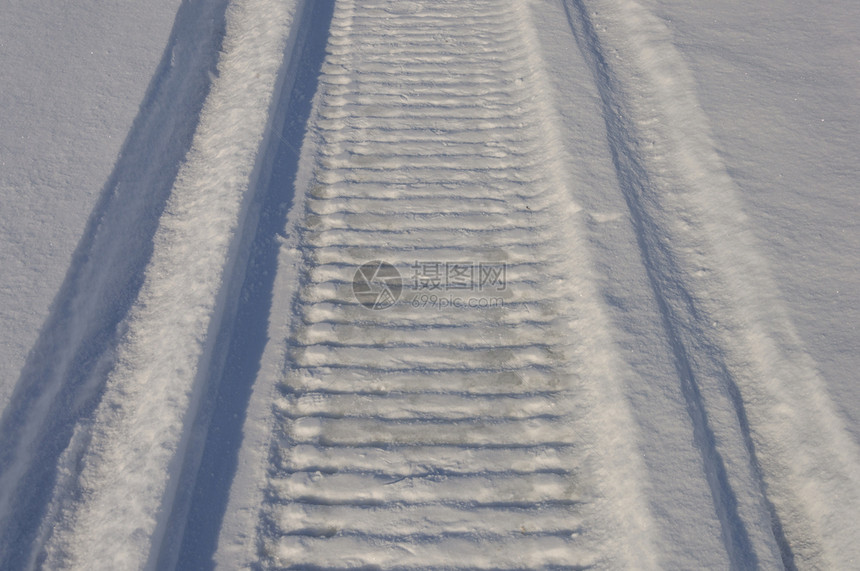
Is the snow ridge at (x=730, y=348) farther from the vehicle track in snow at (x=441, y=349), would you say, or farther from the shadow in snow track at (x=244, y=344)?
the shadow in snow track at (x=244, y=344)

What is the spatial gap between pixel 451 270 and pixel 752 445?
1.44m

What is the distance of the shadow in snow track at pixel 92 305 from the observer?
2.22 meters

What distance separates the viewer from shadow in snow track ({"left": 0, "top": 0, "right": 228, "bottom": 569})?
7.30ft

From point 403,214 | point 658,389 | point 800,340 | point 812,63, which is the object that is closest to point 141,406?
point 403,214

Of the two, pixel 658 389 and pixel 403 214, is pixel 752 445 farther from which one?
pixel 403 214

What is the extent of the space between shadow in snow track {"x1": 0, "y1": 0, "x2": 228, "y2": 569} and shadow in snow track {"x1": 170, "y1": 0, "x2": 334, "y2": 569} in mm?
495

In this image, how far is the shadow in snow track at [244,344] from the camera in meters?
2.19

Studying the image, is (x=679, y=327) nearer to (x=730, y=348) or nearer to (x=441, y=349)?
(x=730, y=348)

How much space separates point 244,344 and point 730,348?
210 cm

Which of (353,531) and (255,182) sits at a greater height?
(255,182)

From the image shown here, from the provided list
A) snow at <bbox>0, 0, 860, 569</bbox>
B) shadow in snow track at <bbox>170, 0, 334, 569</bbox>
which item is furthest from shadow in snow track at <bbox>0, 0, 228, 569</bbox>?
shadow in snow track at <bbox>170, 0, 334, 569</bbox>

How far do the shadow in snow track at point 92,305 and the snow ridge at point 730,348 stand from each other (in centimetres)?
242

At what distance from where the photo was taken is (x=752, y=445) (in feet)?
7.76


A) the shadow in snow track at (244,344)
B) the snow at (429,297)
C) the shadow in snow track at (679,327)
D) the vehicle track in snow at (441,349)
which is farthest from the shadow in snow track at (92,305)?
the shadow in snow track at (679,327)
